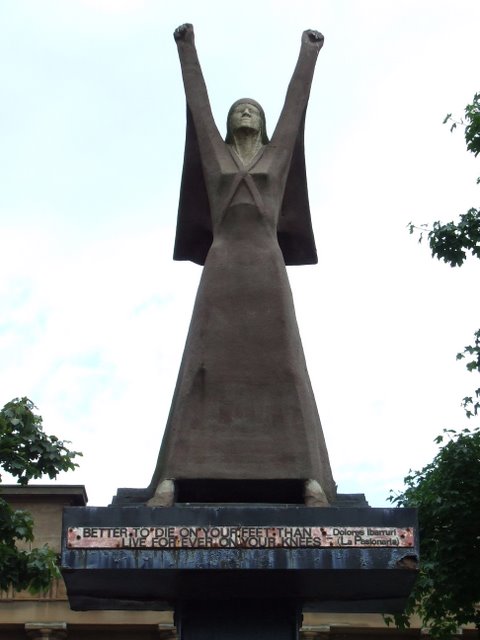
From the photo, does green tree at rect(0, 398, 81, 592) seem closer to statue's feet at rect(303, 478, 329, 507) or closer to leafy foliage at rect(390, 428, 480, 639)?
leafy foliage at rect(390, 428, 480, 639)

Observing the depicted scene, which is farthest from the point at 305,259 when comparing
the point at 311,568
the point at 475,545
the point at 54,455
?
the point at 475,545

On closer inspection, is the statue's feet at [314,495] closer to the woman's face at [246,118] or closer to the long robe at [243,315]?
the long robe at [243,315]

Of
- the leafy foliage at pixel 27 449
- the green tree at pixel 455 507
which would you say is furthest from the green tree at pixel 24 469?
the green tree at pixel 455 507

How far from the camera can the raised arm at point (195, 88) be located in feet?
32.9

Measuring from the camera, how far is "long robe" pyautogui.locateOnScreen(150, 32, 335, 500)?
8805 millimetres

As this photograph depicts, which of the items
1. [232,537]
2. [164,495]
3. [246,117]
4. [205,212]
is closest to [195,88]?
[246,117]

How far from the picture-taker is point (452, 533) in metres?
17.3

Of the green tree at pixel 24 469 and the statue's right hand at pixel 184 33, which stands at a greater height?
the statue's right hand at pixel 184 33

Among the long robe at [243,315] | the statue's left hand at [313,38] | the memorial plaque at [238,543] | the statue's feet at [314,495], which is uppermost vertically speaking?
the statue's left hand at [313,38]

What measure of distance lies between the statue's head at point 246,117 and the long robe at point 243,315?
0.70 feet

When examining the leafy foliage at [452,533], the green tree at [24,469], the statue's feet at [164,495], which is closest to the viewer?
the statue's feet at [164,495]

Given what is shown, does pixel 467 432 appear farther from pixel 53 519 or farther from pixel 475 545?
pixel 53 519

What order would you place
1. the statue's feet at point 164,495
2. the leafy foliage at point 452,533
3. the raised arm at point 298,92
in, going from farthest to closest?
the leafy foliage at point 452,533 < the raised arm at point 298,92 < the statue's feet at point 164,495

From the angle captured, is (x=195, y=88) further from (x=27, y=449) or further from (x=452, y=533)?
(x=452, y=533)
